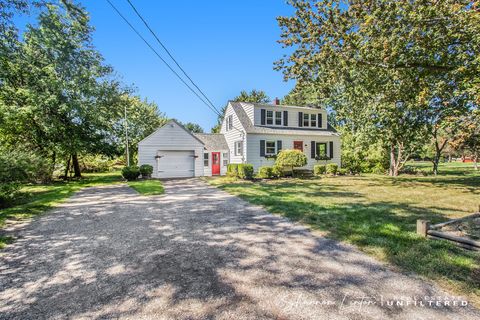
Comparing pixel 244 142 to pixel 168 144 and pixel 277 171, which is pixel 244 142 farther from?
pixel 168 144

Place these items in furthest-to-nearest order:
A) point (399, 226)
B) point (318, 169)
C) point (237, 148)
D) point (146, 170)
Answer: point (237, 148) → point (318, 169) → point (146, 170) → point (399, 226)

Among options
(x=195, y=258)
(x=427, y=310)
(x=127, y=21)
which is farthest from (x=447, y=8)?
(x=127, y=21)

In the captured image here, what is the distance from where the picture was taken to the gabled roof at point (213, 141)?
2081 centimetres

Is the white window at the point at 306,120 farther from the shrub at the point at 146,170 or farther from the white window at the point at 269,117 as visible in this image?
the shrub at the point at 146,170

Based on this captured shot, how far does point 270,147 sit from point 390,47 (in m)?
11.5

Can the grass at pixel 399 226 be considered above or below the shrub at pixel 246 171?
below

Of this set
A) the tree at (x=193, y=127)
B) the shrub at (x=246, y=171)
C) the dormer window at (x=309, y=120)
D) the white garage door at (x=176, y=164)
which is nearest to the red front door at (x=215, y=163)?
the white garage door at (x=176, y=164)

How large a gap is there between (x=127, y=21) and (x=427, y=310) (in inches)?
447

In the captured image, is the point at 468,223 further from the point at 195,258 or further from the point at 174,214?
the point at 174,214

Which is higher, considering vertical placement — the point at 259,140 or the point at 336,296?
the point at 259,140

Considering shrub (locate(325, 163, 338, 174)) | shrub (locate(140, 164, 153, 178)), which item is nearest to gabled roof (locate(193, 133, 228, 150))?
shrub (locate(140, 164, 153, 178))

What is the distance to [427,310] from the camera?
2.51 metres

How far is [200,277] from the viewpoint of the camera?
10.6 ft

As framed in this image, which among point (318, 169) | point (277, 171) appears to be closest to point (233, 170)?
point (277, 171)
